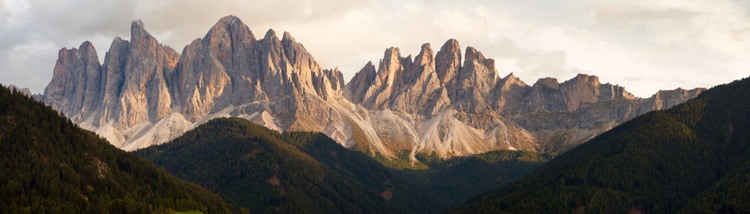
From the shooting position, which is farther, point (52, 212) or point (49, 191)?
point (49, 191)

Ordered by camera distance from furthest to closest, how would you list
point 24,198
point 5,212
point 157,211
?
point 157,211, point 24,198, point 5,212

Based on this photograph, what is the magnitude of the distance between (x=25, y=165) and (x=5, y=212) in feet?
98.6

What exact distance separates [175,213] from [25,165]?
35526 mm

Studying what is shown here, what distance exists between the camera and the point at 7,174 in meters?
193

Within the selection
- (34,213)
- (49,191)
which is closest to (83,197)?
(49,191)

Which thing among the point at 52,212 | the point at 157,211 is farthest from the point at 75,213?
the point at 157,211

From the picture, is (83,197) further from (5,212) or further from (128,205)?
(5,212)

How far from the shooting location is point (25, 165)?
19988 cm

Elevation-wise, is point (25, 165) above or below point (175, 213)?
above

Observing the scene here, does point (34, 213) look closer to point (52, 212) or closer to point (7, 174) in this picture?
point (52, 212)

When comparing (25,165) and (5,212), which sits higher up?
(25,165)

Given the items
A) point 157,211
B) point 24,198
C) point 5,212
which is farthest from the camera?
point 157,211

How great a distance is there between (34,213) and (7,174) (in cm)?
2198

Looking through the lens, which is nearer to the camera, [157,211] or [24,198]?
[24,198]
